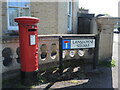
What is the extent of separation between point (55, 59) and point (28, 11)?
9.74ft

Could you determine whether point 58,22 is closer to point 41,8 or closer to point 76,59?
point 41,8

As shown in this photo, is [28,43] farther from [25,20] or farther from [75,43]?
[75,43]

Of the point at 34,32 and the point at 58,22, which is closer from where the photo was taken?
the point at 34,32

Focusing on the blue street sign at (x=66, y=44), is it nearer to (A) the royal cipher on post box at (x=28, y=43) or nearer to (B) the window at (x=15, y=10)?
(A) the royal cipher on post box at (x=28, y=43)

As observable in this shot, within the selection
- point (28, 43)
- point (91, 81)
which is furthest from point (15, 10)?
point (91, 81)

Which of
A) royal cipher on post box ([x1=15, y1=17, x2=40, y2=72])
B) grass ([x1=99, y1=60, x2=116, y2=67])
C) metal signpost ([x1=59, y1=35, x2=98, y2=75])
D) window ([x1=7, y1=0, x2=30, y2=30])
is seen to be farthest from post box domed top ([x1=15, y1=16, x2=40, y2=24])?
grass ([x1=99, y1=60, x2=116, y2=67])

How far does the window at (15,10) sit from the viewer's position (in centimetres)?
630

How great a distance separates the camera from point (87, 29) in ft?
33.8

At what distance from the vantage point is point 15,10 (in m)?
6.47

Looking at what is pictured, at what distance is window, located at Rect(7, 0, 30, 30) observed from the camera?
20.7 ft

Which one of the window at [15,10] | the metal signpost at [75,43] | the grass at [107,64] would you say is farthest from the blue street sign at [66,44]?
the window at [15,10]

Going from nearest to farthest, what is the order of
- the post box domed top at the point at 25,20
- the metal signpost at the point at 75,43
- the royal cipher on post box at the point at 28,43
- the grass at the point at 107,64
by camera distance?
the post box domed top at the point at 25,20 → the royal cipher on post box at the point at 28,43 → the metal signpost at the point at 75,43 → the grass at the point at 107,64

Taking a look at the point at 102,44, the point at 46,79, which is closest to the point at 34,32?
the point at 46,79

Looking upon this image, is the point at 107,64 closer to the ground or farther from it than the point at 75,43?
closer to the ground
